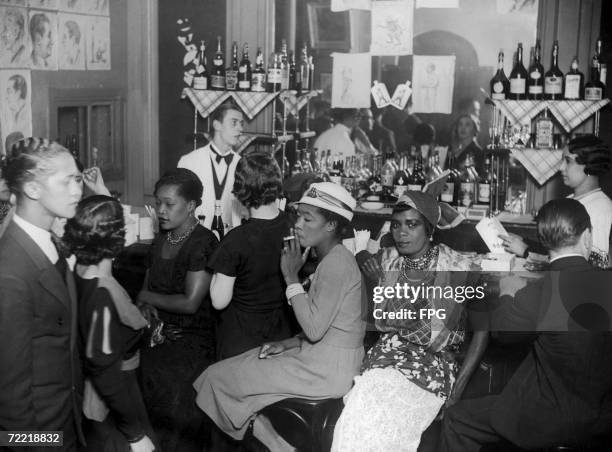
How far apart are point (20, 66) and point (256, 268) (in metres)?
2.12

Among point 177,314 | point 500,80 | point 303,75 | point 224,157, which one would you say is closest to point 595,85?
point 500,80

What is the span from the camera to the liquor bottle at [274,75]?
16.8 ft

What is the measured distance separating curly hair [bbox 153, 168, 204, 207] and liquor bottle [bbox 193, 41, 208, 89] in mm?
2051

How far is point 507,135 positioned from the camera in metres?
4.80

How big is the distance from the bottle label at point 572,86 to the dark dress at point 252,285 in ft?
6.87

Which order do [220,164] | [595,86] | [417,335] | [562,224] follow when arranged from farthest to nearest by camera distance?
[220,164] < [595,86] < [417,335] < [562,224]

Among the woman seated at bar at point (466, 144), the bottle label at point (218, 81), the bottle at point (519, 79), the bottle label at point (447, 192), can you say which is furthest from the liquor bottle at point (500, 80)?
the bottle label at point (218, 81)

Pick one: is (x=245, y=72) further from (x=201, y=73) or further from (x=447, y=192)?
(x=447, y=192)

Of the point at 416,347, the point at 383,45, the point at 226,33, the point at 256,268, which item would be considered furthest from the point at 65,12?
the point at 416,347

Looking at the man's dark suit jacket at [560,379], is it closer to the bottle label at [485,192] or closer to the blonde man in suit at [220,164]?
the bottle label at [485,192]

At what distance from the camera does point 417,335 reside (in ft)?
10.3

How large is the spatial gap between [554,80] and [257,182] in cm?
214

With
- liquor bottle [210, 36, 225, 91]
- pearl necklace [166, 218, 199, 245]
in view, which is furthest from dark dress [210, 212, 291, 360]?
liquor bottle [210, 36, 225, 91]

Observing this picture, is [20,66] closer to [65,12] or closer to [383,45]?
[65,12]
